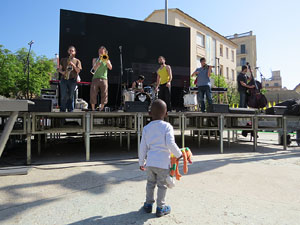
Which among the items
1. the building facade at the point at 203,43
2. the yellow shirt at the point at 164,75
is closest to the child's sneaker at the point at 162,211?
the yellow shirt at the point at 164,75

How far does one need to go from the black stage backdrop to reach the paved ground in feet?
22.3

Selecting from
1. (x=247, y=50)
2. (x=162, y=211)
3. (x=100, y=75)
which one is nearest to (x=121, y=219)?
(x=162, y=211)

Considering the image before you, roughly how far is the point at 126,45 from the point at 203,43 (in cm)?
1676

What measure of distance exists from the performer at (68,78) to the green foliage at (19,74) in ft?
50.6

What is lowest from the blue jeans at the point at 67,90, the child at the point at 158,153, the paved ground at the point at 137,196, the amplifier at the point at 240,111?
the paved ground at the point at 137,196

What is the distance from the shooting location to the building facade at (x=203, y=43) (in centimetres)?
2261

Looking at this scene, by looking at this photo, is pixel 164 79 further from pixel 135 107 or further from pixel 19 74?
pixel 19 74

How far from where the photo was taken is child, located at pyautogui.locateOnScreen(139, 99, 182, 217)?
2168mm

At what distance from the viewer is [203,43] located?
83.9 feet

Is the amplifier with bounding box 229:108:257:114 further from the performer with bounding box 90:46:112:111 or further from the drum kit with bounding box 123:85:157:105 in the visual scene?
the performer with bounding box 90:46:112:111

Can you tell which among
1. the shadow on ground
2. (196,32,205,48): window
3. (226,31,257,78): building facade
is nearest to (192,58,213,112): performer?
the shadow on ground

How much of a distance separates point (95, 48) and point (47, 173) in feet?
24.6

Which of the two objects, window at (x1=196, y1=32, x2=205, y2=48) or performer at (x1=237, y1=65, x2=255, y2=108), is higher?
window at (x1=196, y1=32, x2=205, y2=48)

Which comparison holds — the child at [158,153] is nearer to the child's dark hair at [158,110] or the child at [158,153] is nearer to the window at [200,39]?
the child's dark hair at [158,110]
